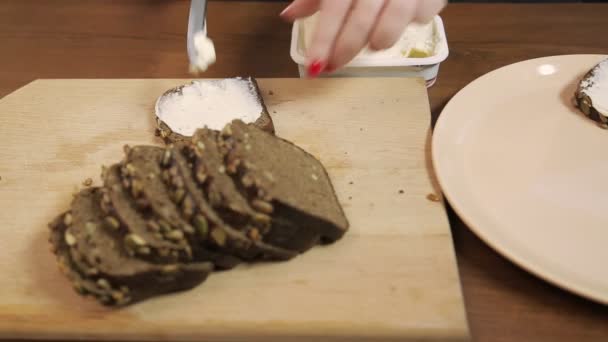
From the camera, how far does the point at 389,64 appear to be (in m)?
2.17

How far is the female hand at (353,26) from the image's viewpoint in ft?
6.03

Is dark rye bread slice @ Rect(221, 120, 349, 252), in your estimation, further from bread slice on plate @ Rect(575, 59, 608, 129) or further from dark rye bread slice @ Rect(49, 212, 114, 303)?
bread slice on plate @ Rect(575, 59, 608, 129)

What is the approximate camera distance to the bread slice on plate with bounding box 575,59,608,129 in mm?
1971

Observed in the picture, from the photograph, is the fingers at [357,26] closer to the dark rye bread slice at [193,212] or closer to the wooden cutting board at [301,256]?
the wooden cutting board at [301,256]

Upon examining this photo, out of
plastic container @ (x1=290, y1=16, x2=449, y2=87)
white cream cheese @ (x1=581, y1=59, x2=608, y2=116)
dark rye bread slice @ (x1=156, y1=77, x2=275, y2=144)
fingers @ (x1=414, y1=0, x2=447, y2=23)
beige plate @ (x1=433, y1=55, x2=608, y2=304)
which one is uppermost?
fingers @ (x1=414, y1=0, x2=447, y2=23)

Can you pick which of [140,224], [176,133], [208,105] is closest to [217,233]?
[140,224]

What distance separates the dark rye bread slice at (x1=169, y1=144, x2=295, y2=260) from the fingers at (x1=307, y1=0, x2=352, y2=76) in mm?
614

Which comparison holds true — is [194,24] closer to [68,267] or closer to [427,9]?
[427,9]

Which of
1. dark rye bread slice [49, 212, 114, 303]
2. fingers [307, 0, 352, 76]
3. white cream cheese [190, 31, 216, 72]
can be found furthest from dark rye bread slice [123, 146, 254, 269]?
fingers [307, 0, 352, 76]

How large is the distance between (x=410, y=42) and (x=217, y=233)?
1.32 m

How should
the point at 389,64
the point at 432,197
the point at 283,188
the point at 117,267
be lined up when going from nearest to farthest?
the point at 117,267
the point at 283,188
the point at 432,197
the point at 389,64

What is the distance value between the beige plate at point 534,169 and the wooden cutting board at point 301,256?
0.13 meters

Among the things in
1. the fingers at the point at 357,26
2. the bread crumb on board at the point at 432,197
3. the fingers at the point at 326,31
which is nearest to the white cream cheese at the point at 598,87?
the bread crumb on board at the point at 432,197

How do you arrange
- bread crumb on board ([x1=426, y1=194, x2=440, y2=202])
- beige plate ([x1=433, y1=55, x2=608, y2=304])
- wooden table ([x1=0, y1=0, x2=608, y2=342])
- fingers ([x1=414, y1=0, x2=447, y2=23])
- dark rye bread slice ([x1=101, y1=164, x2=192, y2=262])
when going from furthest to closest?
wooden table ([x1=0, y1=0, x2=608, y2=342])
fingers ([x1=414, y1=0, x2=447, y2=23])
bread crumb on board ([x1=426, y1=194, x2=440, y2=202])
beige plate ([x1=433, y1=55, x2=608, y2=304])
dark rye bread slice ([x1=101, y1=164, x2=192, y2=262])
